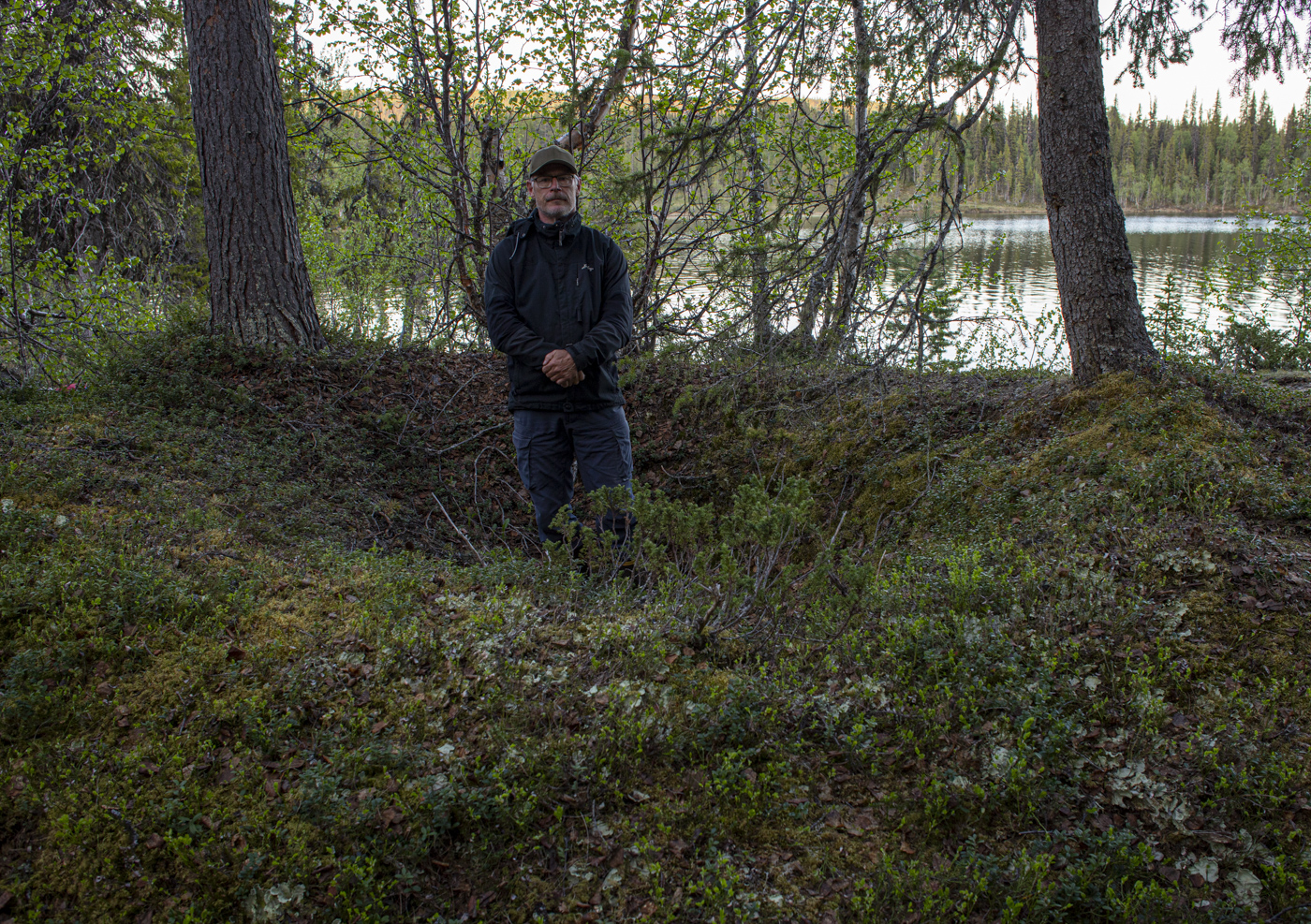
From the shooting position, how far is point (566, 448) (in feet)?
17.1

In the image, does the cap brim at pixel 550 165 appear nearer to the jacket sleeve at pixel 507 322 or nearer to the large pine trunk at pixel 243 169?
the jacket sleeve at pixel 507 322

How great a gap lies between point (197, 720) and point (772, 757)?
2.24 m

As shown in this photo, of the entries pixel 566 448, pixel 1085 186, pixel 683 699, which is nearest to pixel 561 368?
pixel 566 448

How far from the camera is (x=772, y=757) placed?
2928 mm

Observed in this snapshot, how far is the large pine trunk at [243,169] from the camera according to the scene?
6703 mm

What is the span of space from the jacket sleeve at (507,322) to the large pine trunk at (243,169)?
3.21m

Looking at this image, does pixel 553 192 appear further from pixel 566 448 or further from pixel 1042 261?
pixel 1042 261

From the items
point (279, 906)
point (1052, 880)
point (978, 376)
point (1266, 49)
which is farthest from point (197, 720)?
point (1266, 49)

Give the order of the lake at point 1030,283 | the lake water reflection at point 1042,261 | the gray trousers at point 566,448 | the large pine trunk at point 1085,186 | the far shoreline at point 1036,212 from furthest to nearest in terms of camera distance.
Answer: the far shoreline at point 1036,212, the lake water reflection at point 1042,261, the lake at point 1030,283, the large pine trunk at point 1085,186, the gray trousers at point 566,448

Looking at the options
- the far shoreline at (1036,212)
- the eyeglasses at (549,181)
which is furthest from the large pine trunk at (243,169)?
the far shoreline at (1036,212)

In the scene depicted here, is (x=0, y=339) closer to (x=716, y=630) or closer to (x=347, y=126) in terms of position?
(x=347, y=126)

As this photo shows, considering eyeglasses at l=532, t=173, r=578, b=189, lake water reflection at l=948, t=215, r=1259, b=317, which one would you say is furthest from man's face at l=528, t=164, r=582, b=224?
lake water reflection at l=948, t=215, r=1259, b=317

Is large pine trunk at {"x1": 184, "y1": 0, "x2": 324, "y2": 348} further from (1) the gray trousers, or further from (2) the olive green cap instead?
(2) the olive green cap

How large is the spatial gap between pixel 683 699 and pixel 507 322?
2843mm
